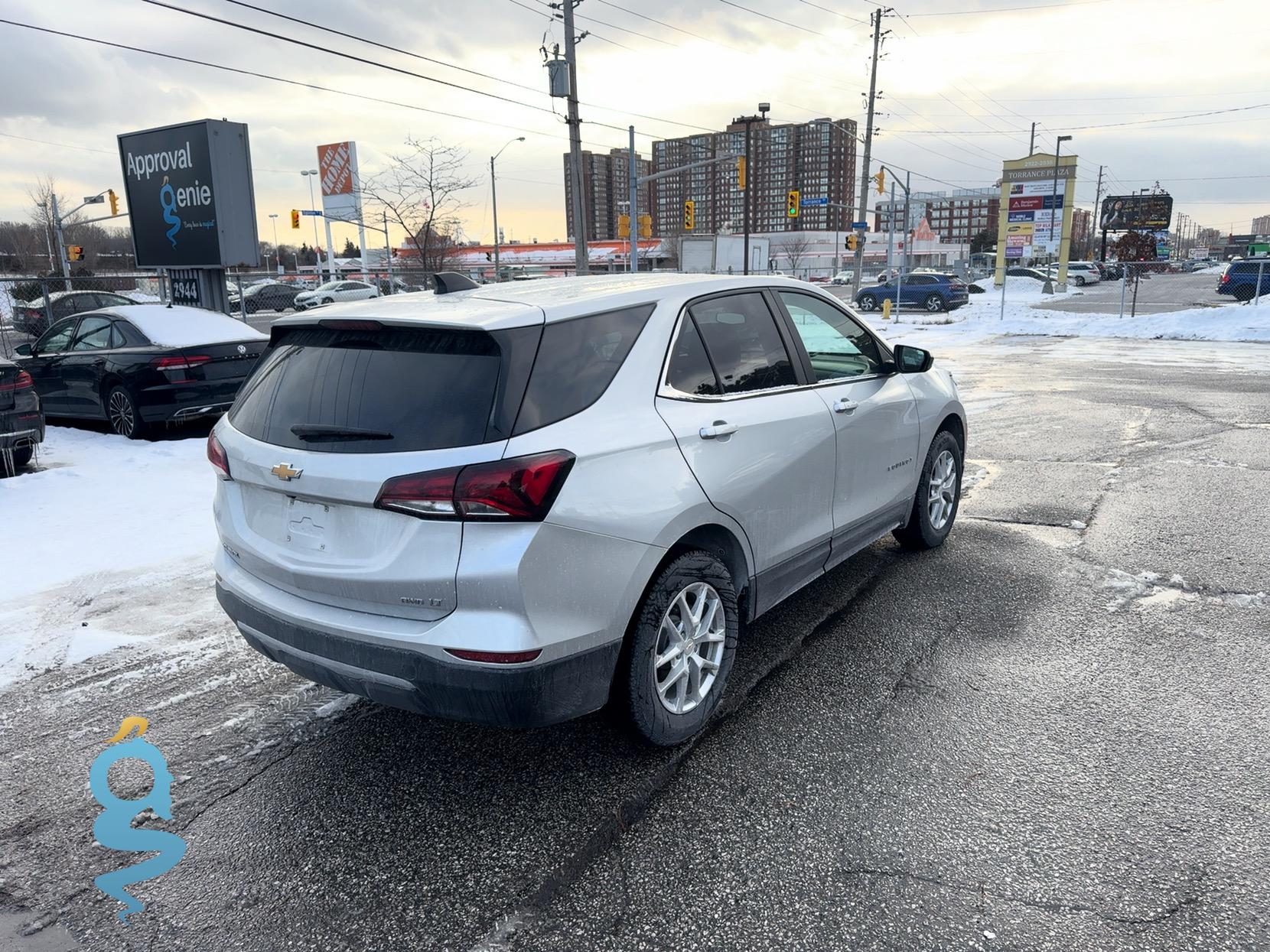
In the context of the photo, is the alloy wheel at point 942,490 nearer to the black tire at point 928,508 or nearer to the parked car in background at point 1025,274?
the black tire at point 928,508

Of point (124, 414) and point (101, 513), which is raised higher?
point (124, 414)

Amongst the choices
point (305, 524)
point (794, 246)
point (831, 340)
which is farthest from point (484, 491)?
point (794, 246)

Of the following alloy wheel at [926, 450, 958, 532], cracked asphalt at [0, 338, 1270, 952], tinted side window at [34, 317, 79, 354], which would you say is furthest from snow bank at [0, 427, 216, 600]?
alloy wheel at [926, 450, 958, 532]

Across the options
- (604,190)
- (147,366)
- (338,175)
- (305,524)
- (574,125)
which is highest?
(604,190)

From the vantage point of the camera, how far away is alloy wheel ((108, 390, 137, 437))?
31.7 ft

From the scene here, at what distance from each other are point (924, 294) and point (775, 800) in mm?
37442

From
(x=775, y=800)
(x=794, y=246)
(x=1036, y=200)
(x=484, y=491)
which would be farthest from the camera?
(x=794, y=246)

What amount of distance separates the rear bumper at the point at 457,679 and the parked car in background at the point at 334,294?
125ft

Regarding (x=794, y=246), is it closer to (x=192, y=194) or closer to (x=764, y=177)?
(x=764, y=177)

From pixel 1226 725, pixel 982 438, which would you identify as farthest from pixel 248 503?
pixel 982 438

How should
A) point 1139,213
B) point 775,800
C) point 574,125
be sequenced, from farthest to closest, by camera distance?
point 1139,213
point 574,125
point 775,800

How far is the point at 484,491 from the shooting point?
2648mm

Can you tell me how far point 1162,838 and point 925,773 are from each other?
0.75m

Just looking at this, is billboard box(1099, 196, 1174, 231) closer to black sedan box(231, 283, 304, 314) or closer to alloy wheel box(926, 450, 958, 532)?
black sedan box(231, 283, 304, 314)
